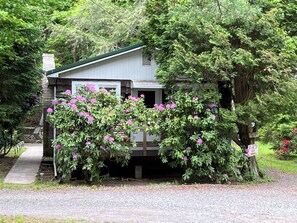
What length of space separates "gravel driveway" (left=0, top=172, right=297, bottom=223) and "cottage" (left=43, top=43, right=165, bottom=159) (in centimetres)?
285

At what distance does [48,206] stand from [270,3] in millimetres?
9908

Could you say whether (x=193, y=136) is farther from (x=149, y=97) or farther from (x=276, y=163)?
(x=276, y=163)

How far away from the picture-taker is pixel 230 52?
443 inches

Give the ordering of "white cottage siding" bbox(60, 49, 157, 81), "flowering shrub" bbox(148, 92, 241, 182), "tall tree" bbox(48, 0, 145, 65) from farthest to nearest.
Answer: "tall tree" bbox(48, 0, 145, 65) < "white cottage siding" bbox(60, 49, 157, 81) < "flowering shrub" bbox(148, 92, 241, 182)

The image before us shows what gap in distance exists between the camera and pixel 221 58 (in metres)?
10.9

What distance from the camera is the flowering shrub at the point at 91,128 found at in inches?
426

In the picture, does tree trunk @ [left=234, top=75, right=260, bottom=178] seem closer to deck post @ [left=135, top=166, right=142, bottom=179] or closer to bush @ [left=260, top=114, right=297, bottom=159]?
deck post @ [left=135, top=166, right=142, bottom=179]

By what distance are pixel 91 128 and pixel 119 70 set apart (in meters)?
2.87

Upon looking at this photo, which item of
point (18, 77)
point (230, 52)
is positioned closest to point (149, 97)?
point (230, 52)

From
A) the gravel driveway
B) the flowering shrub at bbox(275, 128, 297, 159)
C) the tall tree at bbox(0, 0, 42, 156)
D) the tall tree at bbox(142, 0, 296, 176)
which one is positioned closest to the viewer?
the gravel driveway

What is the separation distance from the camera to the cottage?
12680 millimetres

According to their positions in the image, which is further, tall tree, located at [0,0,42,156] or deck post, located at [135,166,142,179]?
tall tree, located at [0,0,42,156]

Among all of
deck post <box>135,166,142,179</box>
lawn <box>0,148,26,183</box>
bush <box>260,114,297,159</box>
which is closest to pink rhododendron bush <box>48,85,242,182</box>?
deck post <box>135,166,142,179</box>

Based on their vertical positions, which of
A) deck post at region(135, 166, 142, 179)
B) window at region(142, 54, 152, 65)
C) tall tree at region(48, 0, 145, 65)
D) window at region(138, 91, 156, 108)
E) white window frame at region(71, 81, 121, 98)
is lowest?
deck post at region(135, 166, 142, 179)
